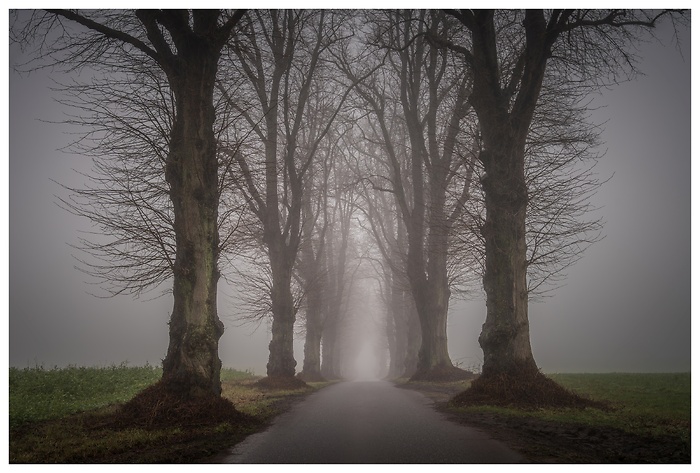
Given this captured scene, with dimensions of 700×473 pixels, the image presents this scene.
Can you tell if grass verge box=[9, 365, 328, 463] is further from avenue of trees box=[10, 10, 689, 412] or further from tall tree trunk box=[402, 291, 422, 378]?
tall tree trunk box=[402, 291, 422, 378]

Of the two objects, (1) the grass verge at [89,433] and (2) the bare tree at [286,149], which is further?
(2) the bare tree at [286,149]

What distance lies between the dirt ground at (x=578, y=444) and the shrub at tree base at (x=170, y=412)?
11.9 feet

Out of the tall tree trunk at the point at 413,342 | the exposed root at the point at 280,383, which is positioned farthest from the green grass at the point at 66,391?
the tall tree trunk at the point at 413,342

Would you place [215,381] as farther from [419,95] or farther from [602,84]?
[419,95]

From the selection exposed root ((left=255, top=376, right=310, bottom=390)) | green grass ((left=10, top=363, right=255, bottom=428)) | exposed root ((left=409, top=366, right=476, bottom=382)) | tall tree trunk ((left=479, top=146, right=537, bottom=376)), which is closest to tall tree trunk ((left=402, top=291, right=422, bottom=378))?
exposed root ((left=409, top=366, right=476, bottom=382))

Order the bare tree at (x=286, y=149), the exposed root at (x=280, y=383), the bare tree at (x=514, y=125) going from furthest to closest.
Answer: the bare tree at (x=286, y=149) → the exposed root at (x=280, y=383) → the bare tree at (x=514, y=125)

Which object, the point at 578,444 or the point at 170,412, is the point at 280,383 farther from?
the point at 578,444

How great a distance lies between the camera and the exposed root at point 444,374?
1736 centimetres

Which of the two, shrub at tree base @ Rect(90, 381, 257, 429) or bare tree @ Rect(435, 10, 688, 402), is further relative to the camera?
bare tree @ Rect(435, 10, 688, 402)

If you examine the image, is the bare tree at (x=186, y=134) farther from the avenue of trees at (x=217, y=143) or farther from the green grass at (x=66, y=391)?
the green grass at (x=66, y=391)

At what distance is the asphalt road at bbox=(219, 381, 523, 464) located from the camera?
5016 millimetres

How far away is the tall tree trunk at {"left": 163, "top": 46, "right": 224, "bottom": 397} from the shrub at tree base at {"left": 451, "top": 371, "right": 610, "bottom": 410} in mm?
4840

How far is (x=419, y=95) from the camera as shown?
2022cm

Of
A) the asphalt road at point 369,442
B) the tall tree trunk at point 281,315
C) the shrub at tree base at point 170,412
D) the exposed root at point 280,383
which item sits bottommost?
the exposed root at point 280,383
